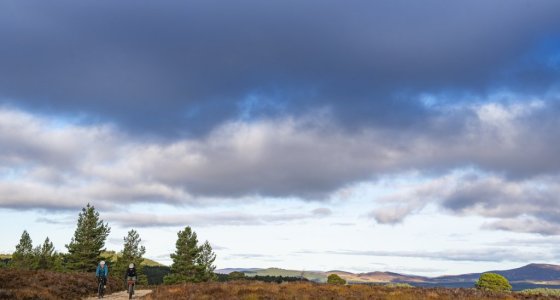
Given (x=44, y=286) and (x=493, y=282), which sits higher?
(x=493, y=282)

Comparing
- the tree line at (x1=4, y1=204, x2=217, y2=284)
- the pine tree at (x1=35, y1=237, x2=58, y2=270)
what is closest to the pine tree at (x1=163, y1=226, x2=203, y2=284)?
the tree line at (x1=4, y1=204, x2=217, y2=284)

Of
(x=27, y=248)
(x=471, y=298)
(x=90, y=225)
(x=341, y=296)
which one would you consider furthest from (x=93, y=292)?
(x=27, y=248)

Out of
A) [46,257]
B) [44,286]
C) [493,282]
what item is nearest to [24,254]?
[46,257]

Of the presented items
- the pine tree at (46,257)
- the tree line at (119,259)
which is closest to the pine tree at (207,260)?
the tree line at (119,259)

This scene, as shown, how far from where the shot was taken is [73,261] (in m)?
66.1

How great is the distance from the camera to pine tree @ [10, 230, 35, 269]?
82250 millimetres

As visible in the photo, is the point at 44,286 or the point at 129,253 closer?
the point at 44,286

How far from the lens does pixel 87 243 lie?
217 ft

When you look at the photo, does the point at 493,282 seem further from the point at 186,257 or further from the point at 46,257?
the point at 46,257

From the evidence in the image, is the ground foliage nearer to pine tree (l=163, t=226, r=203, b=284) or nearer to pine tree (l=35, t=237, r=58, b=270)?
pine tree (l=163, t=226, r=203, b=284)

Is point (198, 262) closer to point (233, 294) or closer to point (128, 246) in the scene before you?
point (128, 246)

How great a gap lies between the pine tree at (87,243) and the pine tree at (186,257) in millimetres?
11125

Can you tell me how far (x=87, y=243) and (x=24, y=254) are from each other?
94.6 feet

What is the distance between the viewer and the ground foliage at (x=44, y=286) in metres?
23.4
